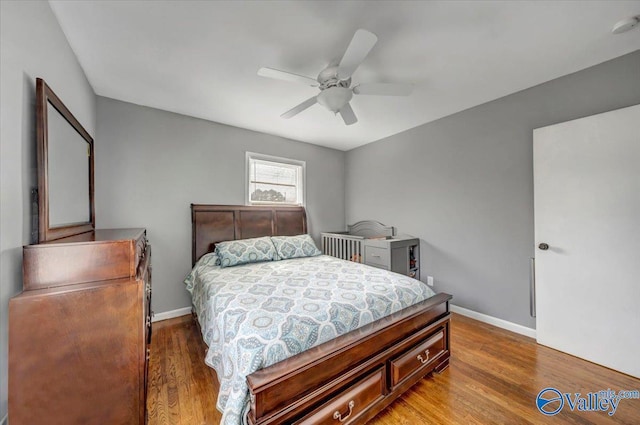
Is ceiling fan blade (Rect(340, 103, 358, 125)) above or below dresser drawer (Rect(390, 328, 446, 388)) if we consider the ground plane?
above

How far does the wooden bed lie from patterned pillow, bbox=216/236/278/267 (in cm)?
175

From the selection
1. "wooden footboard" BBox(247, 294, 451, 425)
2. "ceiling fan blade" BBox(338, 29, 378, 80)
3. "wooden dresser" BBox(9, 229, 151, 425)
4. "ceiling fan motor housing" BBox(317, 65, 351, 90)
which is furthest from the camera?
"ceiling fan motor housing" BBox(317, 65, 351, 90)

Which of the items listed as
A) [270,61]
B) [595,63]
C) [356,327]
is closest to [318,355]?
[356,327]

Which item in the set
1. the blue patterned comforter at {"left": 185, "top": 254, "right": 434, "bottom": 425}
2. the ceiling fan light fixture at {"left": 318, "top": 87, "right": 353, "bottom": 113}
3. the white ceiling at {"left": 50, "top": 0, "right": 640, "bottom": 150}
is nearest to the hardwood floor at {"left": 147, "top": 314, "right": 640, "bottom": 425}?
the blue patterned comforter at {"left": 185, "top": 254, "right": 434, "bottom": 425}

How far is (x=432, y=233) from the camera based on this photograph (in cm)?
350

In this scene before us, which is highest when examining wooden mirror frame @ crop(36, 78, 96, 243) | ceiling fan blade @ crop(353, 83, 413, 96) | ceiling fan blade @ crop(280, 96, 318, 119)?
ceiling fan blade @ crop(353, 83, 413, 96)

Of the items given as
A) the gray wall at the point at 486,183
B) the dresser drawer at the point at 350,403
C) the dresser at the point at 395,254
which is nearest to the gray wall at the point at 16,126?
the dresser drawer at the point at 350,403

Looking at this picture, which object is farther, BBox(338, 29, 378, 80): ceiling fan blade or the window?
the window

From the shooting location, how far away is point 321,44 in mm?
1878

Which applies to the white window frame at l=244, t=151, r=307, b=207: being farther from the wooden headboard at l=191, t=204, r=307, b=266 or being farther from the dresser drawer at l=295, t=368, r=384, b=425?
the dresser drawer at l=295, t=368, r=384, b=425

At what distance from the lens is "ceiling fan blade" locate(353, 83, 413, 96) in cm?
196

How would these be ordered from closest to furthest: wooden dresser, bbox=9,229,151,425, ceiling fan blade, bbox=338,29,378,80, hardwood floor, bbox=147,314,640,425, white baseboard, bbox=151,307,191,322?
wooden dresser, bbox=9,229,151,425 → ceiling fan blade, bbox=338,29,378,80 → hardwood floor, bbox=147,314,640,425 → white baseboard, bbox=151,307,191,322

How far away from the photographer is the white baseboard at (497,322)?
8.44ft

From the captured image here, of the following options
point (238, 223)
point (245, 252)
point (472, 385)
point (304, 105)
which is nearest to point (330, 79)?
point (304, 105)
